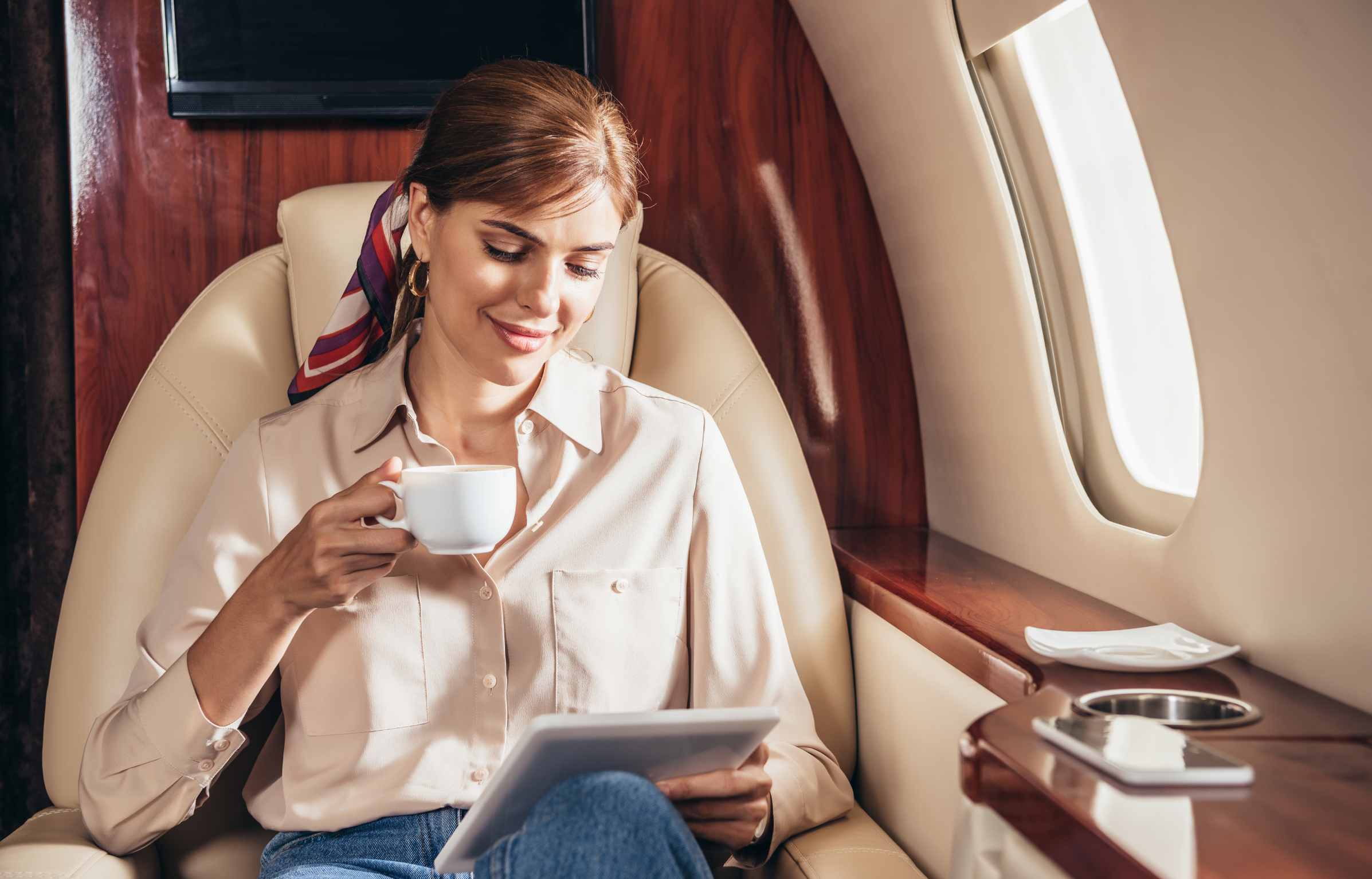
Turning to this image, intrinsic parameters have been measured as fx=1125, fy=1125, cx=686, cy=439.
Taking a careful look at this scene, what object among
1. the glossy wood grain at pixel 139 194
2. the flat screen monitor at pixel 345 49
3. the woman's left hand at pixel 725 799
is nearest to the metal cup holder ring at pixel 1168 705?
the woman's left hand at pixel 725 799

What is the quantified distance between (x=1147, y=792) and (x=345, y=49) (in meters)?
1.53

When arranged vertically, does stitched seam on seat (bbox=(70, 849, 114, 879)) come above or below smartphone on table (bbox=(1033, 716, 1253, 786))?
below

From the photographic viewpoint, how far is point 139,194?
1.72 m

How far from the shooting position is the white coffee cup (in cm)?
92

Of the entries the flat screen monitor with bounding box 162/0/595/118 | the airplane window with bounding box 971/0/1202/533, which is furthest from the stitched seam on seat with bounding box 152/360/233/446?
the airplane window with bounding box 971/0/1202/533

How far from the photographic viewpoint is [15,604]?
1.78 metres

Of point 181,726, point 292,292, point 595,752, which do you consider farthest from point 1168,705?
point 292,292

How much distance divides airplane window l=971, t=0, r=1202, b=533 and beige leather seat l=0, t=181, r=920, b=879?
398 mm

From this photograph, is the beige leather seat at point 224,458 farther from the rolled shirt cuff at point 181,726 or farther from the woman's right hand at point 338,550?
the woman's right hand at point 338,550

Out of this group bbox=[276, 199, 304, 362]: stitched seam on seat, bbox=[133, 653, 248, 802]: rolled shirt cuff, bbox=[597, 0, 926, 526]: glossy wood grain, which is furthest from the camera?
bbox=[597, 0, 926, 526]: glossy wood grain

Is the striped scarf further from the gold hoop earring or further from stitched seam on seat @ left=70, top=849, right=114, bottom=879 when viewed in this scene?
stitched seam on seat @ left=70, top=849, right=114, bottom=879

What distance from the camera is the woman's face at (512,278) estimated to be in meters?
1.17

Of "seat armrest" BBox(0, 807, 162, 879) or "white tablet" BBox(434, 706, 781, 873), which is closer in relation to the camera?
"white tablet" BBox(434, 706, 781, 873)

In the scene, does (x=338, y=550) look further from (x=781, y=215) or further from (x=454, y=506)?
(x=781, y=215)
